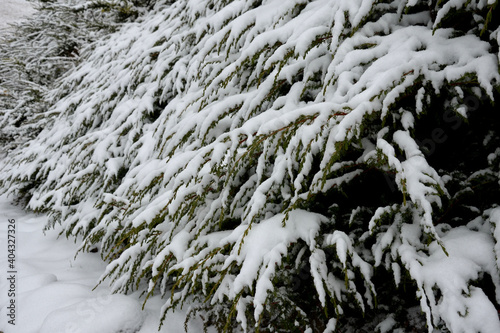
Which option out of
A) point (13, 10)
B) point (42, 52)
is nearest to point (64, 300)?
point (42, 52)

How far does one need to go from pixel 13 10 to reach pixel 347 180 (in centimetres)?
2145

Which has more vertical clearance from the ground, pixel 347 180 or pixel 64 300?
pixel 347 180

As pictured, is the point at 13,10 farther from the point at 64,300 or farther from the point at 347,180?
the point at 347,180

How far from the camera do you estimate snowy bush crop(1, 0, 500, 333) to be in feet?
3.35

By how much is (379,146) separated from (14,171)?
439 cm

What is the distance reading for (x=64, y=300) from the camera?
1.80 metres

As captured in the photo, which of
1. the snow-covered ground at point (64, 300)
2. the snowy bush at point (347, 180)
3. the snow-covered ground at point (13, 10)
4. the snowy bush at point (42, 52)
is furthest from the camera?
the snow-covered ground at point (13, 10)

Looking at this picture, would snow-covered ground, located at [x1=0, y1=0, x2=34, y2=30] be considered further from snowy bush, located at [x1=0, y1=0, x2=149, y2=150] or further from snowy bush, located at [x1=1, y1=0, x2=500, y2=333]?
snowy bush, located at [x1=1, y1=0, x2=500, y2=333]

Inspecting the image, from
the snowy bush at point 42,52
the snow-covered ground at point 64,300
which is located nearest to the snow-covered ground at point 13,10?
the snowy bush at point 42,52

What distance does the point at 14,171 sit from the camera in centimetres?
379

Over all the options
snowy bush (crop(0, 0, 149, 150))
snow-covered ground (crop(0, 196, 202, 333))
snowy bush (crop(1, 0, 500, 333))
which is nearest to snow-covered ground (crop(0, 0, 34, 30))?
snowy bush (crop(0, 0, 149, 150))

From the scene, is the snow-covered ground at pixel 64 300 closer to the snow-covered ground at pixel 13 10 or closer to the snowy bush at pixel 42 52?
the snowy bush at pixel 42 52

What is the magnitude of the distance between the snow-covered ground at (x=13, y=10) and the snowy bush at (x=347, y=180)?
1868cm

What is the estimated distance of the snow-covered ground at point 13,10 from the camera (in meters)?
15.1
